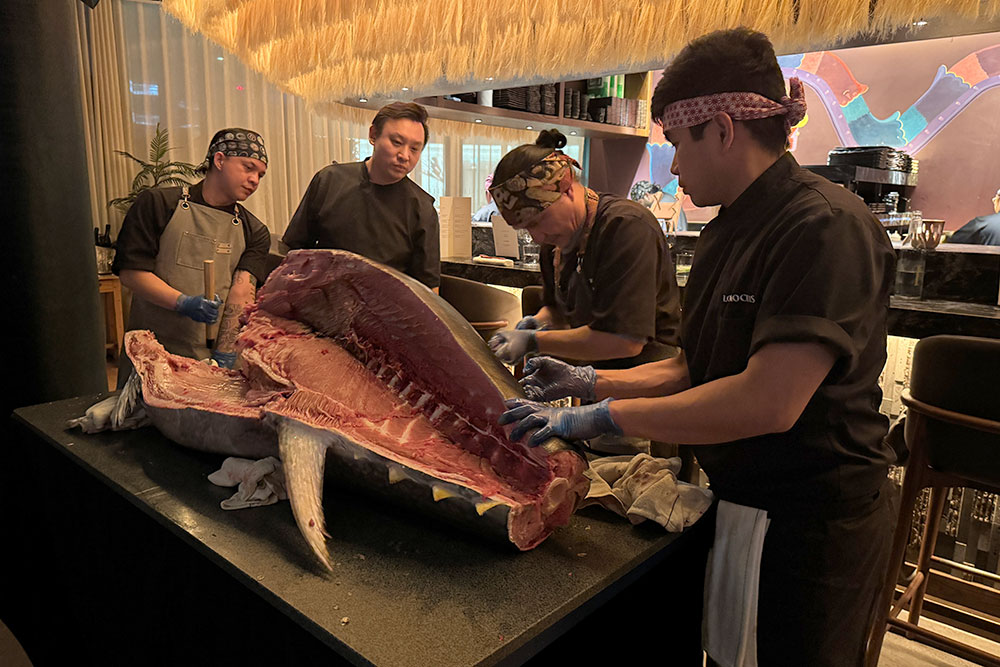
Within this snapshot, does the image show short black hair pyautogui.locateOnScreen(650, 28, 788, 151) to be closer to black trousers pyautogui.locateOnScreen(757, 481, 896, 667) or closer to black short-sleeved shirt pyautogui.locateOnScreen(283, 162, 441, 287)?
black trousers pyautogui.locateOnScreen(757, 481, 896, 667)

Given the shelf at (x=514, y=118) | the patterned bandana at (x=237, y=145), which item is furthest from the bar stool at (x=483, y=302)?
the shelf at (x=514, y=118)

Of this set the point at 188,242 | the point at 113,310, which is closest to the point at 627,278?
the point at 188,242

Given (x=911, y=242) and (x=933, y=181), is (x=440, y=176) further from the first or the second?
(x=911, y=242)

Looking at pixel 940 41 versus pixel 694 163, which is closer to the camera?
pixel 694 163

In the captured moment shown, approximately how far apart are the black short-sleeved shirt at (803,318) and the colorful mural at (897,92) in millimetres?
4991

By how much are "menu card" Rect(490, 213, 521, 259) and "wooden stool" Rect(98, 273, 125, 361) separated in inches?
115

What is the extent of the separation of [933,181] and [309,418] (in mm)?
6723

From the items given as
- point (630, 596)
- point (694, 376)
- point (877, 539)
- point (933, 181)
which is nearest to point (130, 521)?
point (630, 596)

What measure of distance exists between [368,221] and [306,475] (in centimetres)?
209

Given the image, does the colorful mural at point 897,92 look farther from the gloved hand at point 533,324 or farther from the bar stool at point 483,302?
the gloved hand at point 533,324

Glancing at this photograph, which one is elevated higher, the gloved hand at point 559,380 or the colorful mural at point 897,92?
the colorful mural at point 897,92

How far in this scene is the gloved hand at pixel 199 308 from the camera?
242 centimetres

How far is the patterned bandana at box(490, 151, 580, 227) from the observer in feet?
6.70

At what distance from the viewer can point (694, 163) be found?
1.26 metres
